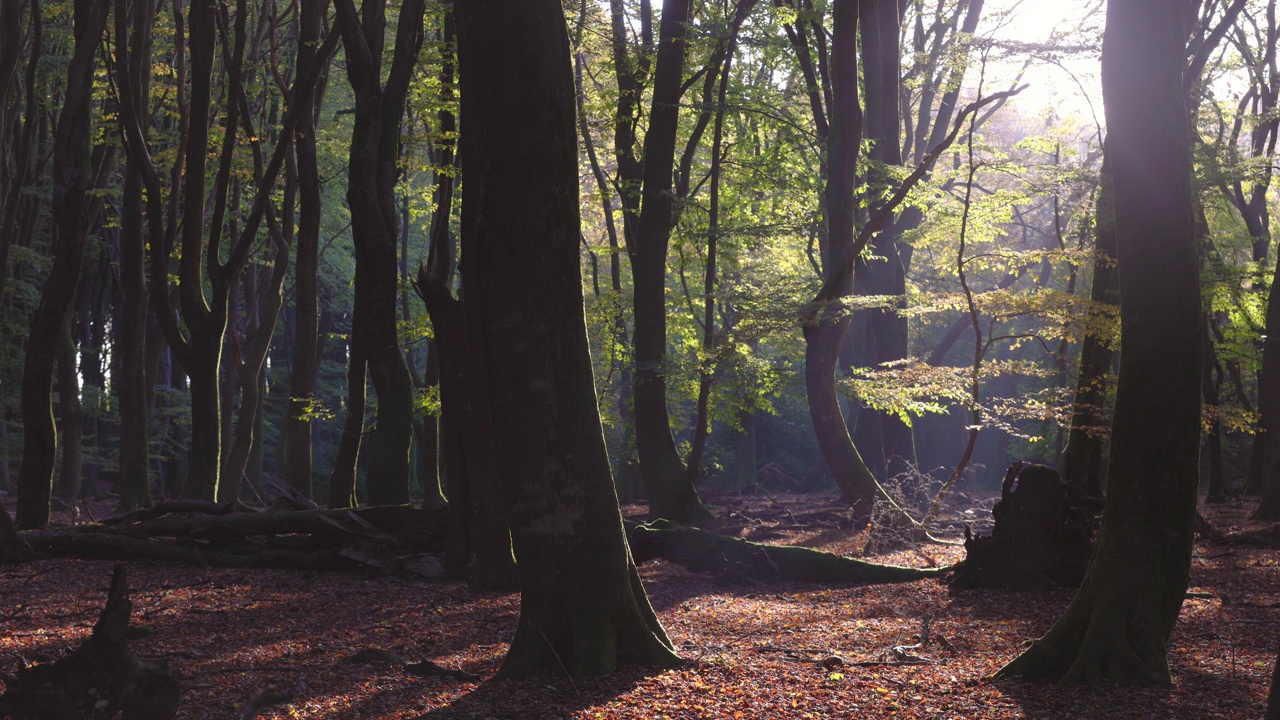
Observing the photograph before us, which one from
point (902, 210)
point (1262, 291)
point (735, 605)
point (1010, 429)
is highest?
point (902, 210)

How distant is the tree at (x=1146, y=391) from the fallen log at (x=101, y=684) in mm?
4352

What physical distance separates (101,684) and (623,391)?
1974cm

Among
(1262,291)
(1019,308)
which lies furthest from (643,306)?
(1262,291)

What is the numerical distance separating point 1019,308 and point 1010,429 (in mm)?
1595

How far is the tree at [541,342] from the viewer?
16.5 feet

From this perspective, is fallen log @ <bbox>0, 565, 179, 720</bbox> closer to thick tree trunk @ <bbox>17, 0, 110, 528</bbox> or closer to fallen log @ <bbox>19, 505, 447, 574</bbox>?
fallen log @ <bbox>19, 505, 447, 574</bbox>

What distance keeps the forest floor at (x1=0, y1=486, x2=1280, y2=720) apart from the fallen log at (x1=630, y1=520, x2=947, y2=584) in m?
0.22

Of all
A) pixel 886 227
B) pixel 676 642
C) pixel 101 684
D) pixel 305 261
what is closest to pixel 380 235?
pixel 305 261

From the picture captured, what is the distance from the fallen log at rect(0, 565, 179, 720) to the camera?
13.3 ft

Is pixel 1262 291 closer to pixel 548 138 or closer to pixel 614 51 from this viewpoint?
pixel 614 51

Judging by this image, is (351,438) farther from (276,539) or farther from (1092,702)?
(1092,702)

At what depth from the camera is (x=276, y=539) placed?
10352 millimetres

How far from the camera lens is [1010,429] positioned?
12.2 meters

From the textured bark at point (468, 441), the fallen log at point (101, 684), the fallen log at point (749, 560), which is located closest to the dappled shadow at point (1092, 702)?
the fallen log at point (101, 684)
